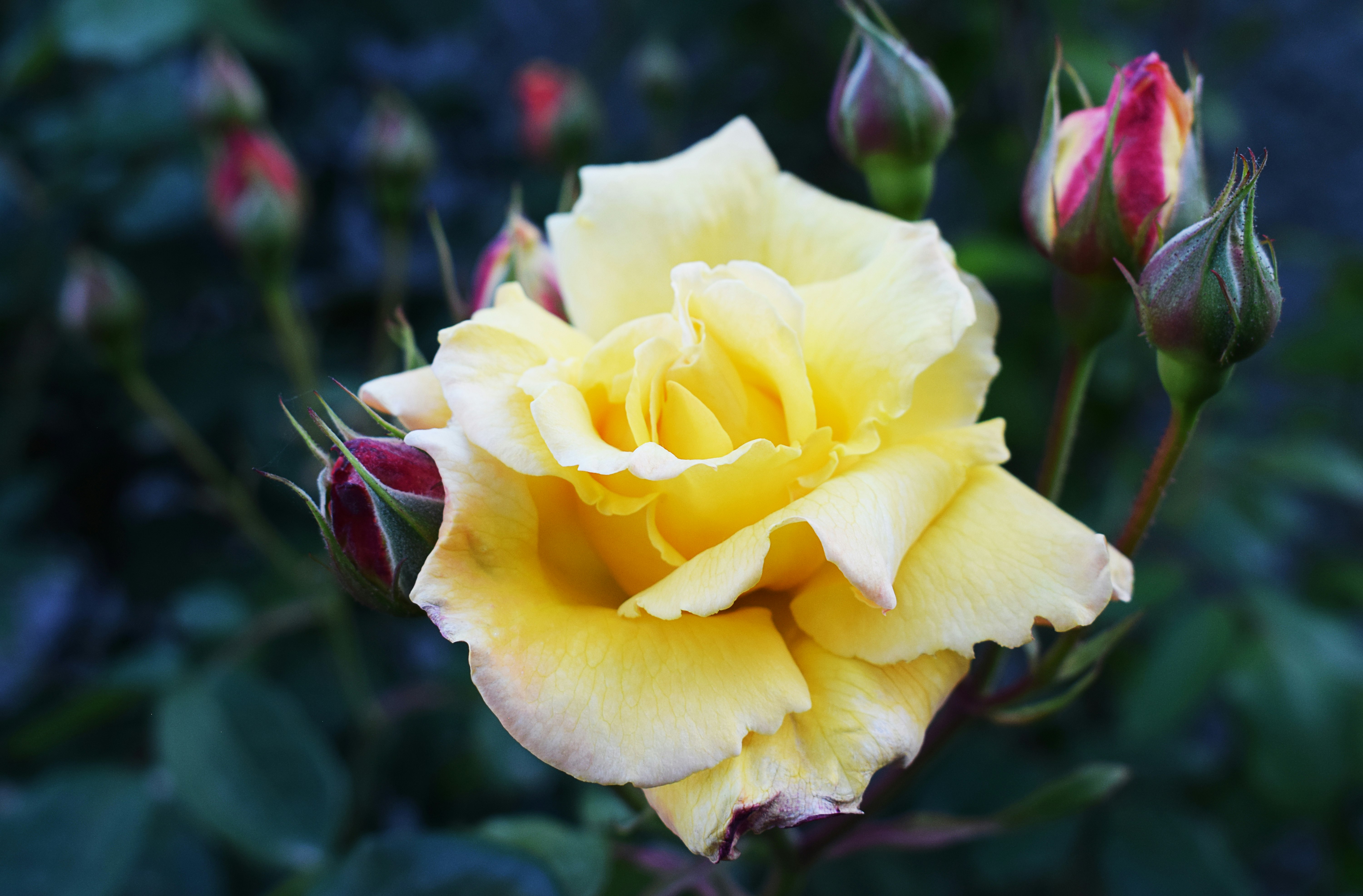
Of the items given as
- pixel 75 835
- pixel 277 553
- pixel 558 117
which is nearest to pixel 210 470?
pixel 277 553

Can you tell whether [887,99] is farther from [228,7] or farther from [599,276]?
[228,7]

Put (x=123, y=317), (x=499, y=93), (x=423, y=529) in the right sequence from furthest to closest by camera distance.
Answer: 1. (x=499, y=93)
2. (x=123, y=317)
3. (x=423, y=529)

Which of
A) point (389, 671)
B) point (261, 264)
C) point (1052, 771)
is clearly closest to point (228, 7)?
point (261, 264)

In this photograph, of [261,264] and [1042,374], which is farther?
[1042,374]

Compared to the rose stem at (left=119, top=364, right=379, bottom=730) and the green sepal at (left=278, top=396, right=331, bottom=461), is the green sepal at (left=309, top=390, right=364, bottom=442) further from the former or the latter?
the rose stem at (left=119, top=364, right=379, bottom=730)

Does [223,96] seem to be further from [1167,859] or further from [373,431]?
[1167,859]

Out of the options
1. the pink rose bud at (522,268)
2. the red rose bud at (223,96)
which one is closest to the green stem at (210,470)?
the red rose bud at (223,96)
